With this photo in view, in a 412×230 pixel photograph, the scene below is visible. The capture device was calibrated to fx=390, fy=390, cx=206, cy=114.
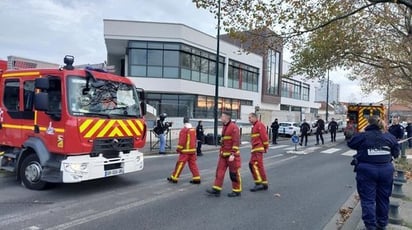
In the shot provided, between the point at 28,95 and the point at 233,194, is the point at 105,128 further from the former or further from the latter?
the point at 233,194

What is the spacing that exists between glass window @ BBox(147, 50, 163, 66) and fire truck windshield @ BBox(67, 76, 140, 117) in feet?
74.8

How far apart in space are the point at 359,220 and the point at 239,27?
322 inches

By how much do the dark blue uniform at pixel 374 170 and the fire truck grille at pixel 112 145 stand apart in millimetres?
4733

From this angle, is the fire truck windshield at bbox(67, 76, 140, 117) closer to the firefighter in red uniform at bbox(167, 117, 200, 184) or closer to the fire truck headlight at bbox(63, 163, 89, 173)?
the fire truck headlight at bbox(63, 163, 89, 173)

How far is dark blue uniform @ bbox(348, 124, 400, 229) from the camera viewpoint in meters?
5.34

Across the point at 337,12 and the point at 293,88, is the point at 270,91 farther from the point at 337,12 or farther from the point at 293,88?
the point at 337,12

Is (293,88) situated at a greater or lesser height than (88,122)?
greater

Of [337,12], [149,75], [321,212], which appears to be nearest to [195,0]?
[337,12]

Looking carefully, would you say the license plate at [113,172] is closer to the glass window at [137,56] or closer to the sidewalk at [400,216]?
the sidewalk at [400,216]

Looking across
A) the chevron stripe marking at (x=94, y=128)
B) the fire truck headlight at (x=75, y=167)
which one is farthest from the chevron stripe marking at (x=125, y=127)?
the fire truck headlight at (x=75, y=167)

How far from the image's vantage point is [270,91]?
51531mm

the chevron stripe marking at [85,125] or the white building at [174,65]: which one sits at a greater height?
the white building at [174,65]

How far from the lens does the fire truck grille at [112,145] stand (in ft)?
25.4

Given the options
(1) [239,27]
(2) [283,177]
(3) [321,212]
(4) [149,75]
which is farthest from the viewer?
(4) [149,75]
